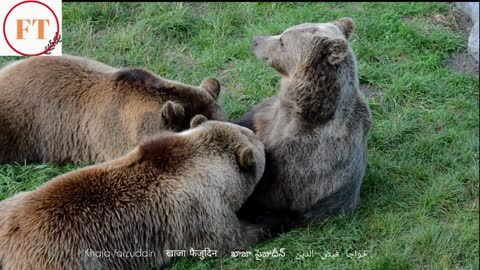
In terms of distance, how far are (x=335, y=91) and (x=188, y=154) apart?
4.50 feet

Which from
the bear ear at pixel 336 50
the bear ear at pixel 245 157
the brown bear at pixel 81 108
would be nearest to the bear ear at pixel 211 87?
the brown bear at pixel 81 108

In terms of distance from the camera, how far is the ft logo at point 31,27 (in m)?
7.82

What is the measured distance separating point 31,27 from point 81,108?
4.04 feet

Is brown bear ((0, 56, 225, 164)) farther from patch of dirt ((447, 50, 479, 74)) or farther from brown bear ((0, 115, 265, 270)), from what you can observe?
patch of dirt ((447, 50, 479, 74))

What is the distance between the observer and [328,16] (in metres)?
9.58

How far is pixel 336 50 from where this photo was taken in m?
6.34

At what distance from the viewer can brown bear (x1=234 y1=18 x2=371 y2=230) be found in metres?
6.49

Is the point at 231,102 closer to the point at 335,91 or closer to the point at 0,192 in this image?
the point at 335,91

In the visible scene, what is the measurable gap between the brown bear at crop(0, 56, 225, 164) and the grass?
25 cm

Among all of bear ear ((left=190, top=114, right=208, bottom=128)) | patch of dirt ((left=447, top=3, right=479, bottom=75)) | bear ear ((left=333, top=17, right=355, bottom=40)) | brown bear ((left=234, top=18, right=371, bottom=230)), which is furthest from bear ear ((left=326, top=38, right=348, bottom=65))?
patch of dirt ((left=447, top=3, right=479, bottom=75))

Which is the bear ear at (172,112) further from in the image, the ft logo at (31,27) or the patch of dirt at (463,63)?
the patch of dirt at (463,63)

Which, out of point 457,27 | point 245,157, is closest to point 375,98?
point 457,27

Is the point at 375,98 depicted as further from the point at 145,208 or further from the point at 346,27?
the point at 145,208

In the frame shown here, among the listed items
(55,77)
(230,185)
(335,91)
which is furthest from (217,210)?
(55,77)
